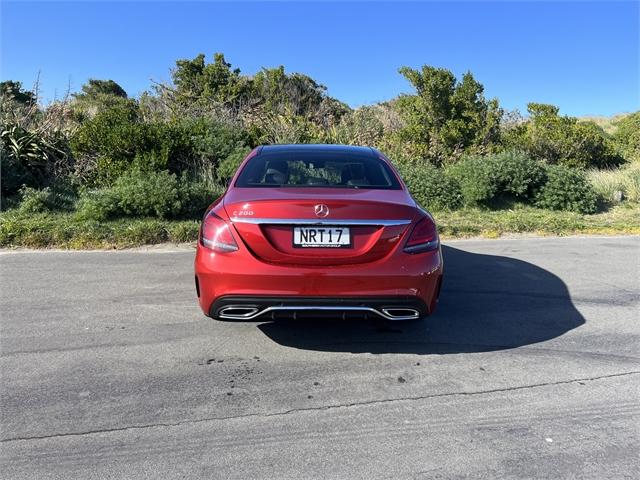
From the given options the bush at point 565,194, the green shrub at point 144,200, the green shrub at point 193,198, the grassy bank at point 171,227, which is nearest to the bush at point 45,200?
the grassy bank at point 171,227

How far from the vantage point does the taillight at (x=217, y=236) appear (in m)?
3.46

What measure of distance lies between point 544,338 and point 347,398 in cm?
205

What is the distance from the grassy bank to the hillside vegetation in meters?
0.02

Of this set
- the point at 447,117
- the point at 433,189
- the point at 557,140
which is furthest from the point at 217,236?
the point at 557,140

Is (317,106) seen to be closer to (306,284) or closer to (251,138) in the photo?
(251,138)

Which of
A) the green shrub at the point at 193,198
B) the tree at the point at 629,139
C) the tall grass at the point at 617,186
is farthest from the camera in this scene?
the tree at the point at 629,139

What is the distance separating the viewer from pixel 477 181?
11.0 m

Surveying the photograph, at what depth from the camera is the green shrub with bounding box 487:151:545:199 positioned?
36.8 feet

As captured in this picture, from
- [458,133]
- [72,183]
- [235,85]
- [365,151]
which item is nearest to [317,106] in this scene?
[235,85]

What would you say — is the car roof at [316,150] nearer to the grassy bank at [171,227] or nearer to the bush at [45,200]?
the grassy bank at [171,227]

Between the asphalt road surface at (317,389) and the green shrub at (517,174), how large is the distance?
6049 mm

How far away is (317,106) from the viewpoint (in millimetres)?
22750

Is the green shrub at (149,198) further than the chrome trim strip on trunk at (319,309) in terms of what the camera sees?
Yes

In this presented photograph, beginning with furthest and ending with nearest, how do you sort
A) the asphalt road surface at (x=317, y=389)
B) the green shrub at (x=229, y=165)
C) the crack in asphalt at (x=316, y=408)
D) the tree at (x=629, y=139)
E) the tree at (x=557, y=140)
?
the tree at (x=629, y=139) → the tree at (x=557, y=140) → the green shrub at (x=229, y=165) → the crack in asphalt at (x=316, y=408) → the asphalt road surface at (x=317, y=389)
